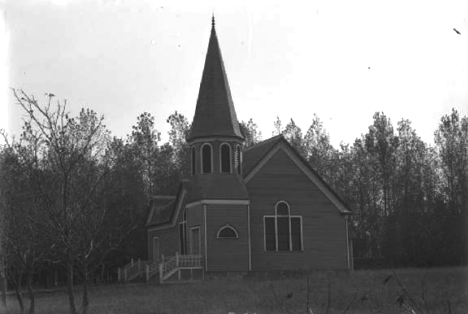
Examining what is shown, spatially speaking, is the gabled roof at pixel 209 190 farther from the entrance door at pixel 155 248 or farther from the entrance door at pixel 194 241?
the entrance door at pixel 155 248

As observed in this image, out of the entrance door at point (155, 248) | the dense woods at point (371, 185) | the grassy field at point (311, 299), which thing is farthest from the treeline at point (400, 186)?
the grassy field at point (311, 299)

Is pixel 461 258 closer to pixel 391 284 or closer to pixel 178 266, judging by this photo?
pixel 178 266

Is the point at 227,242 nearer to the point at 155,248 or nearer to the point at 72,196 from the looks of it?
the point at 155,248

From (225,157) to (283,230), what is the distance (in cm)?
480

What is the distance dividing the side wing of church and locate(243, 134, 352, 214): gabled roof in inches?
2.0

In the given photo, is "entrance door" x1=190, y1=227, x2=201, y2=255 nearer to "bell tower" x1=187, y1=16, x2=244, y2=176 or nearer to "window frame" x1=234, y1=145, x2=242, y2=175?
"bell tower" x1=187, y1=16, x2=244, y2=176

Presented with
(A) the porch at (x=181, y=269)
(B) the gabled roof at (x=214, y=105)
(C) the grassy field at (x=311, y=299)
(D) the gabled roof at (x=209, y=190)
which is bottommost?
(C) the grassy field at (x=311, y=299)

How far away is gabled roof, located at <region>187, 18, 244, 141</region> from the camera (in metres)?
36.8

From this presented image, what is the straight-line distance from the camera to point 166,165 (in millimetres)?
54188

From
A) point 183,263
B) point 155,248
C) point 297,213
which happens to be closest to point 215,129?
point 297,213

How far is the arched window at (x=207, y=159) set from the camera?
36.7m

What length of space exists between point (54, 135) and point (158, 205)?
93.4ft

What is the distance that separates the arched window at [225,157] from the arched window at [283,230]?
3.18 metres

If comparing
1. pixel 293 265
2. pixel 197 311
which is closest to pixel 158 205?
pixel 293 265
